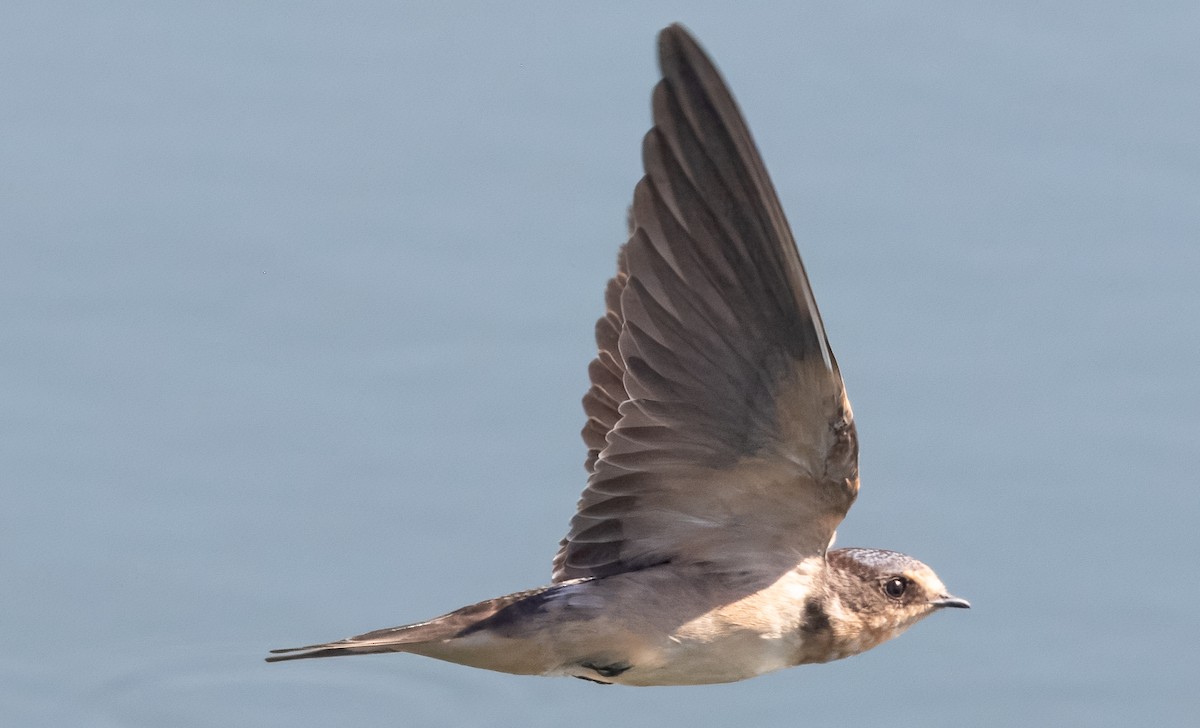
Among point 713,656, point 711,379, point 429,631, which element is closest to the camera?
point 711,379

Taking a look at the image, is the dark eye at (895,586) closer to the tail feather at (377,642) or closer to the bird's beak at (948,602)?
the bird's beak at (948,602)

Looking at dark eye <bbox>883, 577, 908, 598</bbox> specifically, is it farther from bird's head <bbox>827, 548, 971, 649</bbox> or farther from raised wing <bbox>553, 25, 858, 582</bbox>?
raised wing <bbox>553, 25, 858, 582</bbox>

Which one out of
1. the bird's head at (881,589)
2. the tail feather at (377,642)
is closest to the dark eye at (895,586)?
the bird's head at (881,589)

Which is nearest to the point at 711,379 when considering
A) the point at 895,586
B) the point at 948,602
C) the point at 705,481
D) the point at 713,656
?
the point at 705,481

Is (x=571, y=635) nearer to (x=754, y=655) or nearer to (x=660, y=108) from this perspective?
(x=754, y=655)

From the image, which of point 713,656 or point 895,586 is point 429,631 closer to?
point 713,656

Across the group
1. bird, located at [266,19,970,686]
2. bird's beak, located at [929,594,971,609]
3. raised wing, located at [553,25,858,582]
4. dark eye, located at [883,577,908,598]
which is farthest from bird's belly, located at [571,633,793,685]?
bird's beak, located at [929,594,971,609]

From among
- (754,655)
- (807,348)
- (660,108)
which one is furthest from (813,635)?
(660,108)
